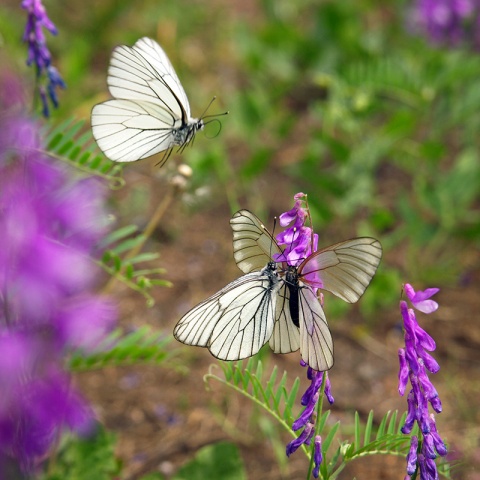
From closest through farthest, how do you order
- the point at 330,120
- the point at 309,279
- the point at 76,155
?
the point at 309,279
the point at 76,155
the point at 330,120

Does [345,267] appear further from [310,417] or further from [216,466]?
[216,466]

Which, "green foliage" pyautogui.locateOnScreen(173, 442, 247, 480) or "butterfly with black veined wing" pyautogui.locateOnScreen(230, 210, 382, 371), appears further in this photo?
"green foliage" pyautogui.locateOnScreen(173, 442, 247, 480)

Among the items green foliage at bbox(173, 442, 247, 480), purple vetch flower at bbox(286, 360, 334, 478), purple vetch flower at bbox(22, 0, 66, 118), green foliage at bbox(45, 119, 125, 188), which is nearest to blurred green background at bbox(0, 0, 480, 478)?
green foliage at bbox(45, 119, 125, 188)

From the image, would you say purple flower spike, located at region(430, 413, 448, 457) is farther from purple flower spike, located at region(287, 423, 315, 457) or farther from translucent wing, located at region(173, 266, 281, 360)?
translucent wing, located at region(173, 266, 281, 360)

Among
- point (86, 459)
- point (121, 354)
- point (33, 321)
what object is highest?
point (33, 321)

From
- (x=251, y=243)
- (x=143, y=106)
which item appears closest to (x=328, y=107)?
(x=143, y=106)

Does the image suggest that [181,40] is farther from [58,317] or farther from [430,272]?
[58,317]

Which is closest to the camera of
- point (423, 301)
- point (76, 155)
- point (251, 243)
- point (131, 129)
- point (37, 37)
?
point (423, 301)
